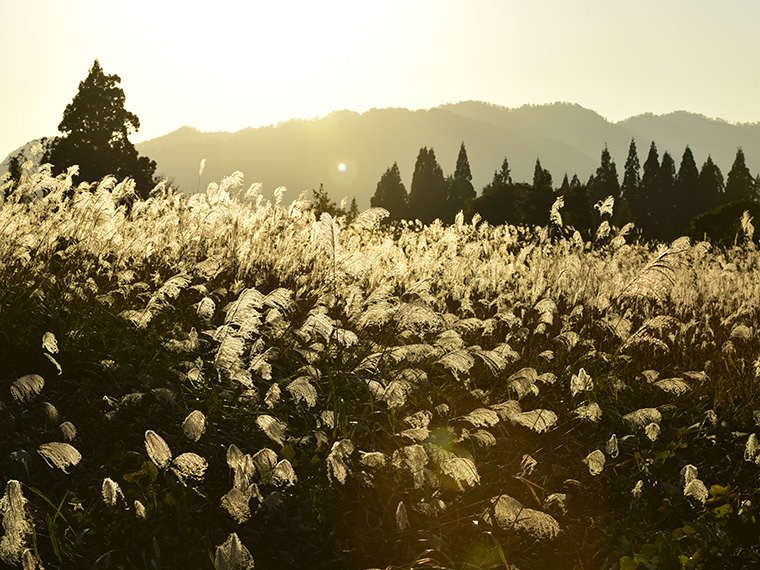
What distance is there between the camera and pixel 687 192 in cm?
4272

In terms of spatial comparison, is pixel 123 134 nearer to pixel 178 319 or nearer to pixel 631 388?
pixel 178 319

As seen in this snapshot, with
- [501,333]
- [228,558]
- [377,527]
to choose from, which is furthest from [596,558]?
[501,333]

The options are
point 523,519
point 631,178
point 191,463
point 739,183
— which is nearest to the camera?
point 191,463

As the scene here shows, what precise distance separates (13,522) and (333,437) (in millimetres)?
1417

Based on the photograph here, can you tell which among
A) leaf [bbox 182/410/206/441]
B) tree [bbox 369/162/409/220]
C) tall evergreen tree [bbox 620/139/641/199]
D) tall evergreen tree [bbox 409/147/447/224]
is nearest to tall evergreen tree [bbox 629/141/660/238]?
tall evergreen tree [bbox 620/139/641/199]

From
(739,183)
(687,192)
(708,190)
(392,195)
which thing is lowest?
(687,192)

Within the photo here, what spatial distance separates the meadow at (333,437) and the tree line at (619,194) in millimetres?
20402

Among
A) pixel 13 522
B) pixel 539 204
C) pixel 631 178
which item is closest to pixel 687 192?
pixel 631 178

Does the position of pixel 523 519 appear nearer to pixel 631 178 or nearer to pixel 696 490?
pixel 696 490

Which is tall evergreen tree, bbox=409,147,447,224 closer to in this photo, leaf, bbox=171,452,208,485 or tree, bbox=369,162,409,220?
tree, bbox=369,162,409,220

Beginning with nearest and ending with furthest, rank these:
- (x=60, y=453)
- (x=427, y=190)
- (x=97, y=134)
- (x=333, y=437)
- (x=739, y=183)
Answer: (x=60, y=453), (x=333, y=437), (x=97, y=134), (x=739, y=183), (x=427, y=190)

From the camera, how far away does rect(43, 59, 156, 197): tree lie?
22.4 m

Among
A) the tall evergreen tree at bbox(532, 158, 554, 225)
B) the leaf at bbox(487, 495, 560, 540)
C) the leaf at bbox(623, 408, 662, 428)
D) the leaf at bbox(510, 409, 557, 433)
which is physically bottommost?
the leaf at bbox(487, 495, 560, 540)

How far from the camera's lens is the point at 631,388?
3.65 m
